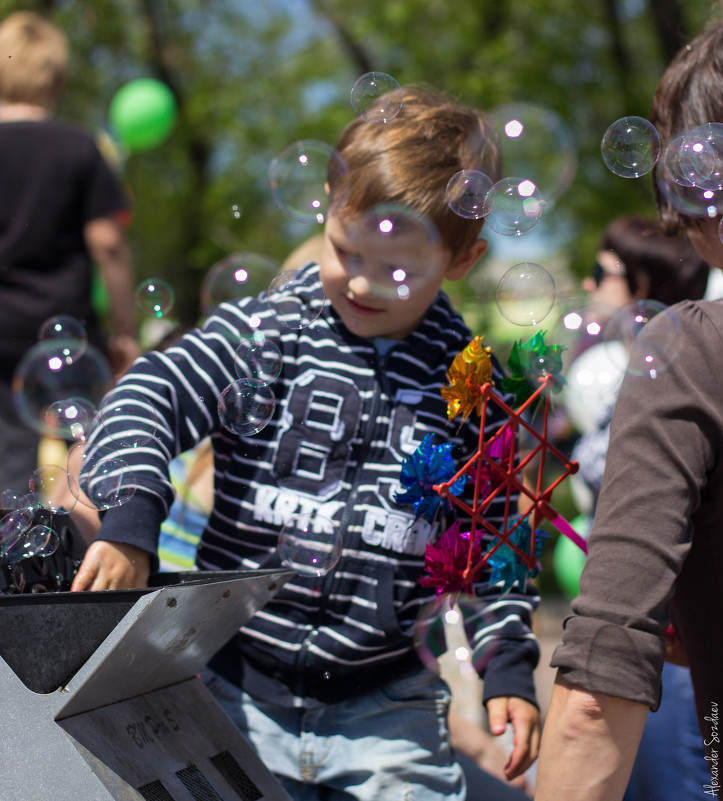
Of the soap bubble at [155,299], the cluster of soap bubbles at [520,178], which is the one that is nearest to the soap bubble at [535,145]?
the cluster of soap bubbles at [520,178]

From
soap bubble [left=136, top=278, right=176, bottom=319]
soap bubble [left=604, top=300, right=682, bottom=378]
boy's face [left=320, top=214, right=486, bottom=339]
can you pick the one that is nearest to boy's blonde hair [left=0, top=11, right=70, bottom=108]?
soap bubble [left=136, top=278, right=176, bottom=319]

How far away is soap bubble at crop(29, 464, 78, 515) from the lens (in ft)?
6.01

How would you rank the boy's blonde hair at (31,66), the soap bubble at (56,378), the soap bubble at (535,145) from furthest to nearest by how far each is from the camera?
the boy's blonde hair at (31,66)
the soap bubble at (56,378)
the soap bubble at (535,145)

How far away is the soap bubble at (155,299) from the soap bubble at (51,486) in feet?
2.58

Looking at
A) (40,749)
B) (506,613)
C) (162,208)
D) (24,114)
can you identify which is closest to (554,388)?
(506,613)

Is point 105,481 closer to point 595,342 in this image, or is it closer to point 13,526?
point 13,526

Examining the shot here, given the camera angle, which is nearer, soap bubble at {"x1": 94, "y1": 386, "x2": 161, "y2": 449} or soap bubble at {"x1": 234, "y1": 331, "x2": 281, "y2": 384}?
soap bubble at {"x1": 94, "y1": 386, "x2": 161, "y2": 449}

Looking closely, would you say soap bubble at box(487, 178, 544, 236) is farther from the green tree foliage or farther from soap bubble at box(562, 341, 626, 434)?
the green tree foliage

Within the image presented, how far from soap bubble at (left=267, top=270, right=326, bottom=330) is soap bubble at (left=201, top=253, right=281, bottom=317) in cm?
27

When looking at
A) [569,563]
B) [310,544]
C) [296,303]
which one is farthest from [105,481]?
[569,563]

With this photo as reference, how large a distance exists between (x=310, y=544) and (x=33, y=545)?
1.56 ft

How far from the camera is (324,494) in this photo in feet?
6.15

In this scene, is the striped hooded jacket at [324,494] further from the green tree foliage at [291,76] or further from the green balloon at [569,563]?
the green tree foliage at [291,76]

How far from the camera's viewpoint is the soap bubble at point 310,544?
1745 mm
